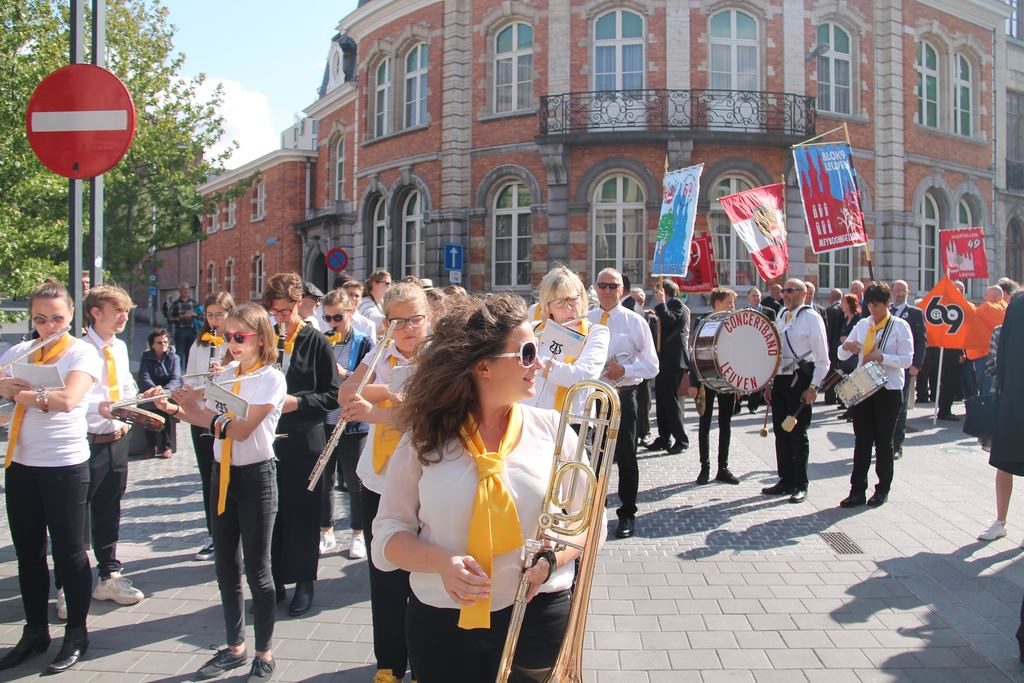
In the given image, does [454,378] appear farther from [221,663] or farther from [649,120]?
[649,120]

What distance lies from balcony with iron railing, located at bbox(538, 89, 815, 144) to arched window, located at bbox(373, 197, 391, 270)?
7.15 m

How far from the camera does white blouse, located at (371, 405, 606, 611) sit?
241 cm

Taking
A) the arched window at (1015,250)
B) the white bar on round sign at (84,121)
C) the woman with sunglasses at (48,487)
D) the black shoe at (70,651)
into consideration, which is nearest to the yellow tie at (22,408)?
the woman with sunglasses at (48,487)

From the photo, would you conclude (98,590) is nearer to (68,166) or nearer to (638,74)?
(68,166)

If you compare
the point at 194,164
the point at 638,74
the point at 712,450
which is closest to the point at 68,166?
the point at 712,450

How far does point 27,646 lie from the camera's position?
4.30 metres

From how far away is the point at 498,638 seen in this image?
2426mm

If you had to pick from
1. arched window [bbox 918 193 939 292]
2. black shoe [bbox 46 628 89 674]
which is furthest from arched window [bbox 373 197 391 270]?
black shoe [bbox 46 628 89 674]

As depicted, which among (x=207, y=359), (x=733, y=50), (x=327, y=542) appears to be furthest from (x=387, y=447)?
(x=733, y=50)

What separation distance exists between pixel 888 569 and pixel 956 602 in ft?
2.11

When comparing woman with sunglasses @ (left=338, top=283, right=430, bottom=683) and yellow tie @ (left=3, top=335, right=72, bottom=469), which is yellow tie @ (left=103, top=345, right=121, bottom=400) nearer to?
yellow tie @ (left=3, top=335, right=72, bottom=469)

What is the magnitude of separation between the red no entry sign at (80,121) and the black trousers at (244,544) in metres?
2.12

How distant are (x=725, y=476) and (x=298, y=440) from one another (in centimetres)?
488

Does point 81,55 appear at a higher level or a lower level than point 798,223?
lower
